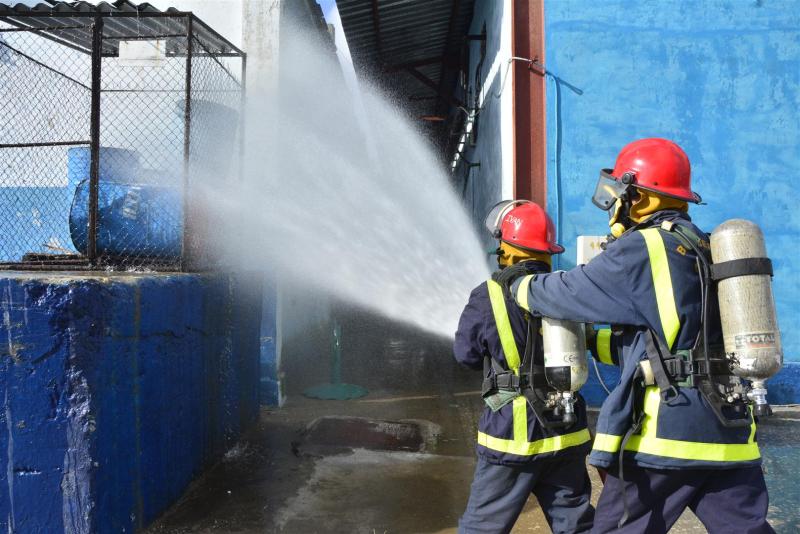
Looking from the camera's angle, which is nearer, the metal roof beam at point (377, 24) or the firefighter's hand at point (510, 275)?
the firefighter's hand at point (510, 275)

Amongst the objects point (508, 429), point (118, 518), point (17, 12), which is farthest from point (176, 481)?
point (17, 12)

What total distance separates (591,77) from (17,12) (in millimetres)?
5315

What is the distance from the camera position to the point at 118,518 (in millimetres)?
3312

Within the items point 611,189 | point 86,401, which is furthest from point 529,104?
point 86,401

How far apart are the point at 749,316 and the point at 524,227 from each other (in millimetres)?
1159

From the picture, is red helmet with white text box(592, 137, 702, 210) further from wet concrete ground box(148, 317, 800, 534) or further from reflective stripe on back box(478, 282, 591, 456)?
wet concrete ground box(148, 317, 800, 534)

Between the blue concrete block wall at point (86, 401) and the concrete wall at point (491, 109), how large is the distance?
446 centimetres

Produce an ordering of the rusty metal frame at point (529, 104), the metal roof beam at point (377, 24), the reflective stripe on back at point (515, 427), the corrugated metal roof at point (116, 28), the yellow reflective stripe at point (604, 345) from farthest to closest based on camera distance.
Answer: the metal roof beam at point (377, 24) < the rusty metal frame at point (529, 104) < the corrugated metal roof at point (116, 28) < the yellow reflective stripe at point (604, 345) < the reflective stripe on back at point (515, 427)

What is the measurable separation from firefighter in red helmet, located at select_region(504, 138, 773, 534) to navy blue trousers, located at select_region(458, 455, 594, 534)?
49cm

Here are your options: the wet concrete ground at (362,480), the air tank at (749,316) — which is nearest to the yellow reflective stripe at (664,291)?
the air tank at (749,316)

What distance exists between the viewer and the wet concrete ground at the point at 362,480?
3820 millimetres

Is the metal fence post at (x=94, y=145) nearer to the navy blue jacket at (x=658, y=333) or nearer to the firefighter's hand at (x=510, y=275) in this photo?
the firefighter's hand at (x=510, y=275)

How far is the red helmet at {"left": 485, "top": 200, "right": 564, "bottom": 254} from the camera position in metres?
3.00

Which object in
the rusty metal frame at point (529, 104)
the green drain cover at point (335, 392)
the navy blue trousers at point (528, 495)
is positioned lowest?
the green drain cover at point (335, 392)
